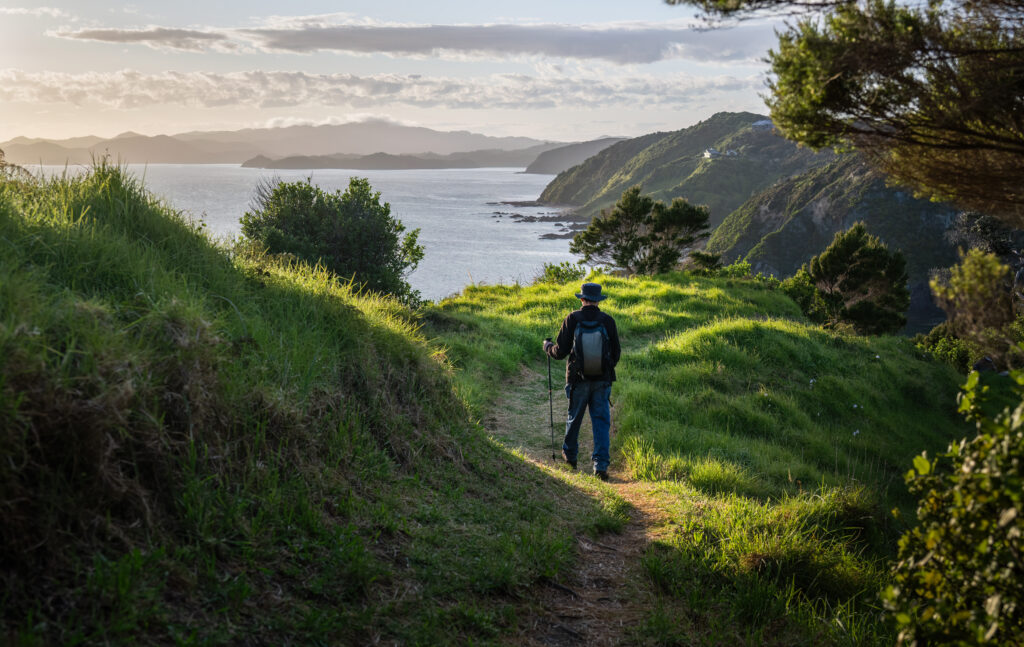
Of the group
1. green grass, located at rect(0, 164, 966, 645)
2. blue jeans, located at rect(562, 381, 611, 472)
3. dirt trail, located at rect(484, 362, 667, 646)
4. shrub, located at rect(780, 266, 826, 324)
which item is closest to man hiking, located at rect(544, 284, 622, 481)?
blue jeans, located at rect(562, 381, 611, 472)

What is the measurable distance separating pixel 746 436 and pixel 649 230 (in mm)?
26620

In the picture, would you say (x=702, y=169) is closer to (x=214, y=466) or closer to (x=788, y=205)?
(x=788, y=205)

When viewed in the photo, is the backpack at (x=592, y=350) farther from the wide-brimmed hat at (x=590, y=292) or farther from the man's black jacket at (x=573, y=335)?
the wide-brimmed hat at (x=590, y=292)

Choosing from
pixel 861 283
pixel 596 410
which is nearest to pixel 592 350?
pixel 596 410

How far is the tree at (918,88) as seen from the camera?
6.06 meters

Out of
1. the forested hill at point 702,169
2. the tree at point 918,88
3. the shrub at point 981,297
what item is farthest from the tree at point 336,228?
the forested hill at point 702,169

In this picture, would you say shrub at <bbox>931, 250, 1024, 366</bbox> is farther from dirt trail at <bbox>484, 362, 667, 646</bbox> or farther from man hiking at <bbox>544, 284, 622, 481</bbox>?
man hiking at <bbox>544, 284, 622, 481</bbox>

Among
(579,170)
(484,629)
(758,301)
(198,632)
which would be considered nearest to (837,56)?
(484,629)

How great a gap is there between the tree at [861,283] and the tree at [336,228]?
88.0 ft

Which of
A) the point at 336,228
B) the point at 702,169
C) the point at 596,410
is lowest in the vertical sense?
the point at 596,410

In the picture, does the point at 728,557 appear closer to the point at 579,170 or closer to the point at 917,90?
the point at 917,90

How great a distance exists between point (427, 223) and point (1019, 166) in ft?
308

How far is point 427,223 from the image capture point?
320ft

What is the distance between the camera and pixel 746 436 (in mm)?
10664
